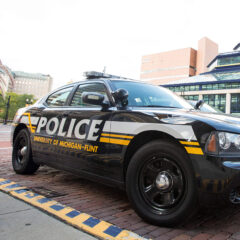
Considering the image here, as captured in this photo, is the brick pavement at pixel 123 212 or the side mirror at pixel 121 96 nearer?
the brick pavement at pixel 123 212

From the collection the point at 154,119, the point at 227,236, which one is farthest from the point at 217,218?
the point at 154,119

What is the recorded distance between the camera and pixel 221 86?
55500 mm

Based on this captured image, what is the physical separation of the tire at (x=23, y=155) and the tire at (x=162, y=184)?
2.30 m

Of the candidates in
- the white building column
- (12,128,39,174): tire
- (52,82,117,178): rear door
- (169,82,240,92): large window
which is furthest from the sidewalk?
(169,82,240,92): large window

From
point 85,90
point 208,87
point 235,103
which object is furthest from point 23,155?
point 208,87

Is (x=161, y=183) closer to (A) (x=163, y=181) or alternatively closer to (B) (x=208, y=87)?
(A) (x=163, y=181)

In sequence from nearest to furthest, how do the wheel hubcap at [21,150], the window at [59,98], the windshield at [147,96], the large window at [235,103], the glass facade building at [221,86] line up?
the windshield at [147,96] < the window at [59,98] < the wheel hubcap at [21,150] < the large window at [235,103] < the glass facade building at [221,86]

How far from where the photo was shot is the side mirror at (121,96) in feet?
8.75

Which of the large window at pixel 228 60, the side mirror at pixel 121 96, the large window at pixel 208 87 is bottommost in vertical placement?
the side mirror at pixel 121 96

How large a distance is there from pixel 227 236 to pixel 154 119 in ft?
3.86

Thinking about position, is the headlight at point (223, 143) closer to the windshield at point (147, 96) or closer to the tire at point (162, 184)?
the tire at point (162, 184)

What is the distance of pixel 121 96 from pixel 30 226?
152cm

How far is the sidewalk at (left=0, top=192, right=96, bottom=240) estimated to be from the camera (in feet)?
6.45

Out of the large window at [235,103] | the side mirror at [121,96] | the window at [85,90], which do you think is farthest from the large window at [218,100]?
the side mirror at [121,96]
